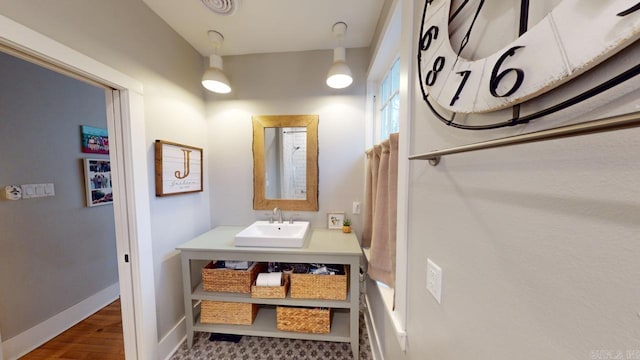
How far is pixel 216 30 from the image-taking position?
65.7 inches

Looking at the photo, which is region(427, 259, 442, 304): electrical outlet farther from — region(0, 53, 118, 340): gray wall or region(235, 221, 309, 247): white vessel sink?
region(0, 53, 118, 340): gray wall

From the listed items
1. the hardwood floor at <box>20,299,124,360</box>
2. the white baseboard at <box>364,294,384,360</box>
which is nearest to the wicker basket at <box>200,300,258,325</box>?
the hardwood floor at <box>20,299,124,360</box>

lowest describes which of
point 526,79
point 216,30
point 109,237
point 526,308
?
point 109,237

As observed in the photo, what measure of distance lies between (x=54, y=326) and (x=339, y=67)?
3.14 m

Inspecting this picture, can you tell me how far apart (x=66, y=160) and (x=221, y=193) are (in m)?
1.32

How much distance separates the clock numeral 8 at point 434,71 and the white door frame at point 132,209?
1635 millimetres

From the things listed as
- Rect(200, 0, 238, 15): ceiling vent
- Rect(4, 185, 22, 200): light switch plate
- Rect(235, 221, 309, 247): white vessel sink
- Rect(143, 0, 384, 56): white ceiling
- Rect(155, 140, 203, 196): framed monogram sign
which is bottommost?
Rect(235, 221, 309, 247): white vessel sink

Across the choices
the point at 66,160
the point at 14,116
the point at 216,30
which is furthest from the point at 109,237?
the point at 216,30

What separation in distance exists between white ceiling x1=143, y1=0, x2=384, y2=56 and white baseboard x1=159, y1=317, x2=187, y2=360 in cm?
235

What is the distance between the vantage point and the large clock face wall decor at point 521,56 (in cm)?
24

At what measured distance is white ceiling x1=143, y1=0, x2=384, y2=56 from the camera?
142cm

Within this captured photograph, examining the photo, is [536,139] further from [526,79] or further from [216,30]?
[216,30]

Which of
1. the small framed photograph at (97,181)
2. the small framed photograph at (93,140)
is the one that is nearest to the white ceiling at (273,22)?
the small framed photograph at (93,140)

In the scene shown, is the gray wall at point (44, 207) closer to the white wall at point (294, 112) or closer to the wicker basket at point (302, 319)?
the white wall at point (294, 112)
